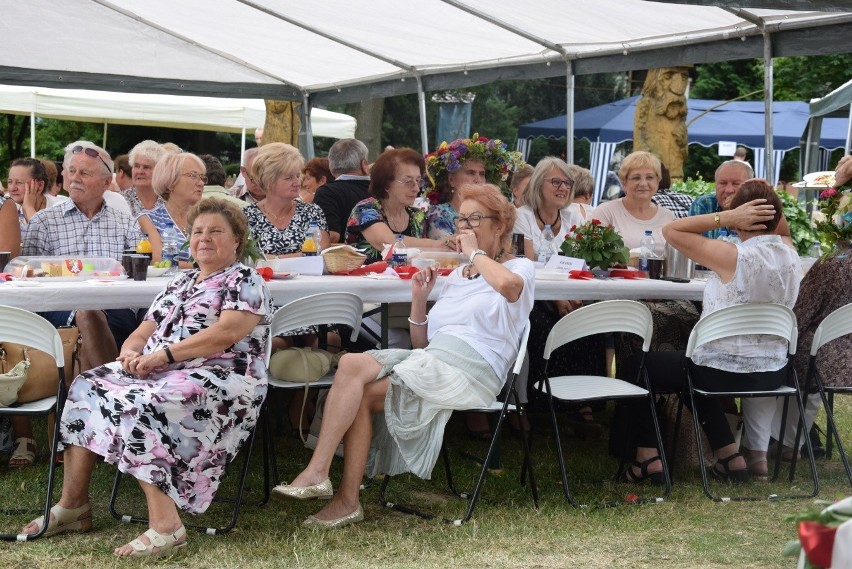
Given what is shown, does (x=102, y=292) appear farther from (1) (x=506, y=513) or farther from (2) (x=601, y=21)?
(2) (x=601, y=21)

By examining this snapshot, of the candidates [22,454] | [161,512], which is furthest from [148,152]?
[161,512]

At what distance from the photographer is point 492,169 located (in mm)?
6410

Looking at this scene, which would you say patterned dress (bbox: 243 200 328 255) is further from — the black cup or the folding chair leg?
the folding chair leg

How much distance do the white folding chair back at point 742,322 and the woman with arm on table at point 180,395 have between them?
1.85 metres

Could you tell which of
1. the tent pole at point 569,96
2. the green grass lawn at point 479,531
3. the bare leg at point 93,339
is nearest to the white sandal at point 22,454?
the green grass lawn at point 479,531

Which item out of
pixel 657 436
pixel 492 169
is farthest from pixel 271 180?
pixel 657 436

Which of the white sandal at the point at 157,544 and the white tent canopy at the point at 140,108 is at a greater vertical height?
the white tent canopy at the point at 140,108

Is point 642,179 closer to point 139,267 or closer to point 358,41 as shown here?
point 139,267

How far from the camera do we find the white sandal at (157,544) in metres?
3.55

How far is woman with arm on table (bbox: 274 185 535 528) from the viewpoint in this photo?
159 inches

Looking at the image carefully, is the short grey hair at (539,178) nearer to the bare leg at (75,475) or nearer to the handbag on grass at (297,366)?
the handbag on grass at (297,366)

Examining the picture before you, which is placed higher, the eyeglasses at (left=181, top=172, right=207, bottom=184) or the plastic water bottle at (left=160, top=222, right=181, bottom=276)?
the eyeglasses at (left=181, top=172, right=207, bottom=184)

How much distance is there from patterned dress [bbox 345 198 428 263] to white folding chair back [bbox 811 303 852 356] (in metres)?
2.33

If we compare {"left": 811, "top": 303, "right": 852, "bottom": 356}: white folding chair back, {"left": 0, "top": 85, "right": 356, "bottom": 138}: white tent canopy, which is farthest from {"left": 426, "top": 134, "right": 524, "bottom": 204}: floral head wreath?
{"left": 0, "top": 85, "right": 356, "bottom": 138}: white tent canopy
